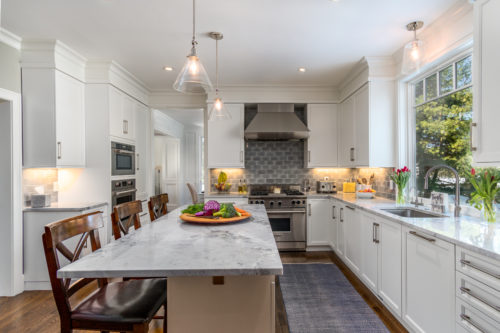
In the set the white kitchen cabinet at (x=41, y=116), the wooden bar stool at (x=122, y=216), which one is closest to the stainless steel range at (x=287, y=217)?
the wooden bar stool at (x=122, y=216)

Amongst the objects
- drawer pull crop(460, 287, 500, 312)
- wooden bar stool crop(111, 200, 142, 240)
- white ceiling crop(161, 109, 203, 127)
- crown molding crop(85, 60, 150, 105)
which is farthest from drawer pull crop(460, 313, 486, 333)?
white ceiling crop(161, 109, 203, 127)

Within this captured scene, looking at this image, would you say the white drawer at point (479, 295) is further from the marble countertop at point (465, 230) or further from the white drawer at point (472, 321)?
the marble countertop at point (465, 230)

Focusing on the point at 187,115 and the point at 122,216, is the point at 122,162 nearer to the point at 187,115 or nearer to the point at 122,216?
the point at 122,216

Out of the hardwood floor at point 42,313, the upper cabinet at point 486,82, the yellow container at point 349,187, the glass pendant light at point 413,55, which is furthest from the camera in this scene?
the yellow container at point 349,187

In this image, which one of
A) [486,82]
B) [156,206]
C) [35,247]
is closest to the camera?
[486,82]

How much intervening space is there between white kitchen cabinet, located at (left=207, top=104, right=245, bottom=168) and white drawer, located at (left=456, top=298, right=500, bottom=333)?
3.24m

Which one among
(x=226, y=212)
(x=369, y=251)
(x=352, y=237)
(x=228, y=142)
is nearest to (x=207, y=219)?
(x=226, y=212)

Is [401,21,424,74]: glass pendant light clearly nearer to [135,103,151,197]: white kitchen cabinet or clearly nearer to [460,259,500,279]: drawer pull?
[460,259,500,279]: drawer pull

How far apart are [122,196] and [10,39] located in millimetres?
2026

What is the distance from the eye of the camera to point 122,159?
373 cm

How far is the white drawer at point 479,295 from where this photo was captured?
1314 millimetres

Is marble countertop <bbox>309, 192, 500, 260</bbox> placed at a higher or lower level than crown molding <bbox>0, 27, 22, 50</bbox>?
lower

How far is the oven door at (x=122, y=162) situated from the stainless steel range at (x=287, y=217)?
5.82 feet

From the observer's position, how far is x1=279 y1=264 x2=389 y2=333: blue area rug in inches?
87.7
